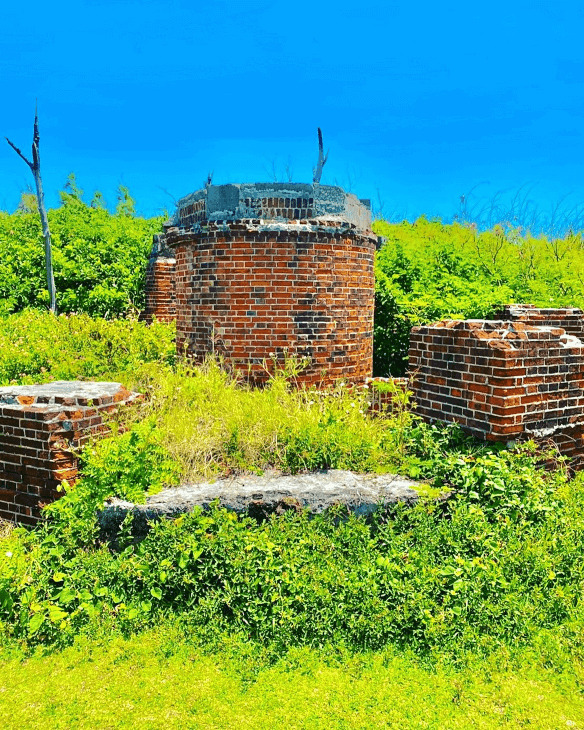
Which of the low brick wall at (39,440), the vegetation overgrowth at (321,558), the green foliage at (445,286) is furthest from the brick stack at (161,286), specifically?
the vegetation overgrowth at (321,558)

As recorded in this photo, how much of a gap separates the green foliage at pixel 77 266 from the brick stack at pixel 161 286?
2.41 metres

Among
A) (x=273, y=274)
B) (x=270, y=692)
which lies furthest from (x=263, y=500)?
(x=273, y=274)

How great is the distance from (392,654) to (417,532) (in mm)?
920

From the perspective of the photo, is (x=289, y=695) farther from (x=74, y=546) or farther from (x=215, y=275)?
(x=215, y=275)

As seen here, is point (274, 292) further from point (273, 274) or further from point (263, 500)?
point (263, 500)

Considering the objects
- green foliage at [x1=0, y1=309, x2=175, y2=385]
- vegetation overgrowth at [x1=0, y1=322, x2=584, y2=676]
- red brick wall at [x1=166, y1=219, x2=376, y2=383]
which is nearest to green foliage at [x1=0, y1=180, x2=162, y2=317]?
green foliage at [x1=0, y1=309, x2=175, y2=385]

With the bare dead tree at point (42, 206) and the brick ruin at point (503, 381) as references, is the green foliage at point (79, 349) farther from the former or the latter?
the bare dead tree at point (42, 206)

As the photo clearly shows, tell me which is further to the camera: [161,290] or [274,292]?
[161,290]

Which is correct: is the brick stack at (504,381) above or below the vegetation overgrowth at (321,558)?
above

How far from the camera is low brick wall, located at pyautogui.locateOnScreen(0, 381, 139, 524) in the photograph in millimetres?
4562

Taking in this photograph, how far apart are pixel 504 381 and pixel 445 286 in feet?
18.6

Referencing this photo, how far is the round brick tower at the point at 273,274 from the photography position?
7.04 m

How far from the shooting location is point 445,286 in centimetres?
1000

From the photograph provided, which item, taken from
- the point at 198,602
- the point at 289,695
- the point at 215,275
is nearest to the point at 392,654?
the point at 289,695
